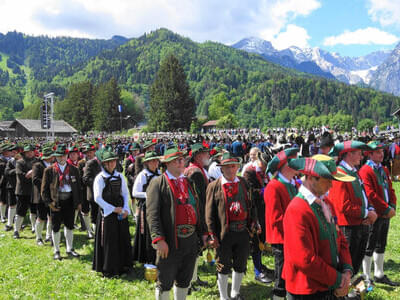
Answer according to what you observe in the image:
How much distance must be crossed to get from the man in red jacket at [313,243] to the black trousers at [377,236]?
113 inches

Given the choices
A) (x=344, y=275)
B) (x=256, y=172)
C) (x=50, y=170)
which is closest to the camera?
(x=344, y=275)

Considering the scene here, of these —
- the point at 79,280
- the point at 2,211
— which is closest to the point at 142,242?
the point at 79,280

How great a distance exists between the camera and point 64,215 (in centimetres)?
698

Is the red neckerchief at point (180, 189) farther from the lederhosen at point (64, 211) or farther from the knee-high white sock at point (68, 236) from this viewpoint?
the knee-high white sock at point (68, 236)

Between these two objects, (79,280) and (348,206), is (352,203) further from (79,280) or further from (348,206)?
(79,280)

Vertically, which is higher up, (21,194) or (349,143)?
(349,143)

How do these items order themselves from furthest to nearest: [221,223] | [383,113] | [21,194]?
[383,113] < [21,194] < [221,223]

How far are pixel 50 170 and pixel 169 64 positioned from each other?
Result: 7228 centimetres

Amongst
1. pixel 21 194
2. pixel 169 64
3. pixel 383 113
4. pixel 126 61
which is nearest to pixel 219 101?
pixel 169 64

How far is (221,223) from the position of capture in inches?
177

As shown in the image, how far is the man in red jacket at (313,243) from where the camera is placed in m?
2.61

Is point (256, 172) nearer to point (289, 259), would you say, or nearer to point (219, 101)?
point (289, 259)

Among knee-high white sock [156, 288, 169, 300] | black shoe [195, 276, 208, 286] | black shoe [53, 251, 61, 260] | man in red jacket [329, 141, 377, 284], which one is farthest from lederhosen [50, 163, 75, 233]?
man in red jacket [329, 141, 377, 284]

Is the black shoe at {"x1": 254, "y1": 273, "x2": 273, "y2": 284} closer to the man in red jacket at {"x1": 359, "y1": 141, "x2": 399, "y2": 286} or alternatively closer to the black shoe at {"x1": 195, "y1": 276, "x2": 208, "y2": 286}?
the black shoe at {"x1": 195, "y1": 276, "x2": 208, "y2": 286}
